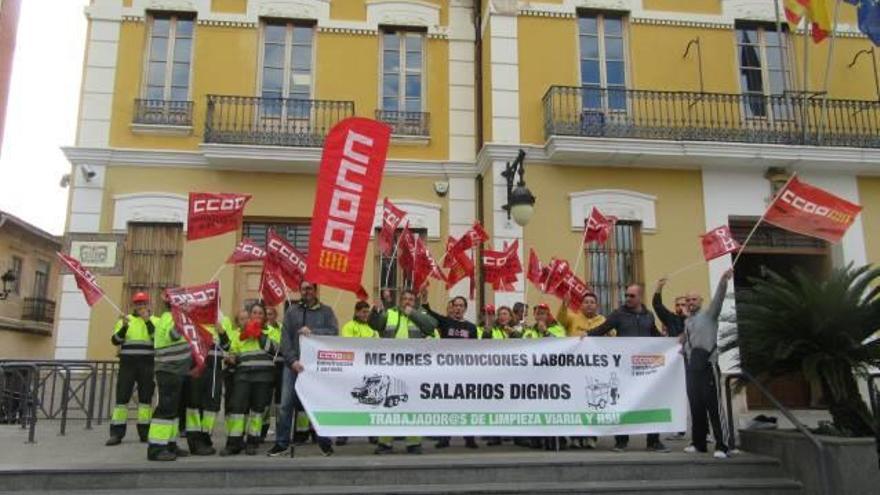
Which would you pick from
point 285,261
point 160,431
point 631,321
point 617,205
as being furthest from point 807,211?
point 160,431

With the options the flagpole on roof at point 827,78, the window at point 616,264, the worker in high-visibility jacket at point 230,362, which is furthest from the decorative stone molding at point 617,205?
the worker in high-visibility jacket at point 230,362

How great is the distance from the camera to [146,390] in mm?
8820

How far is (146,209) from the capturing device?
12562mm

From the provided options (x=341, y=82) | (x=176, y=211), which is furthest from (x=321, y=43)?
(x=176, y=211)

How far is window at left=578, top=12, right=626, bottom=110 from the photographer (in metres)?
13.1

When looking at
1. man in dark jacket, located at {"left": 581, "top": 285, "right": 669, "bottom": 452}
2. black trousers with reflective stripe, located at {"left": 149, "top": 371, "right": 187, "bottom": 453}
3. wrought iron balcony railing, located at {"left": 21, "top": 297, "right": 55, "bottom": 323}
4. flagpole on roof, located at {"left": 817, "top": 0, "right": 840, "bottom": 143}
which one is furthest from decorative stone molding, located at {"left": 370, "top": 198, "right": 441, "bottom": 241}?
wrought iron balcony railing, located at {"left": 21, "top": 297, "right": 55, "bottom": 323}

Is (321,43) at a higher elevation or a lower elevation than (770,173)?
higher

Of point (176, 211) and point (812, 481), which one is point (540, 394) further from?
point (176, 211)

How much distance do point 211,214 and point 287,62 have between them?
560cm

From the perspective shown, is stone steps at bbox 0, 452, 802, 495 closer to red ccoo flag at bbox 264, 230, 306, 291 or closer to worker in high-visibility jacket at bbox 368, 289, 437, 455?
worker in high-visibility jacket at bbox 368, 289, 437, 455

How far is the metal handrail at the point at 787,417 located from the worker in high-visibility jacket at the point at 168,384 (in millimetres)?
5825

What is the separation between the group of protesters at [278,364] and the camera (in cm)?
771

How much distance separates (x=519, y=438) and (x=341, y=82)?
755 cm

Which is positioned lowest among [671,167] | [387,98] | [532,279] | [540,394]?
[540,394]
